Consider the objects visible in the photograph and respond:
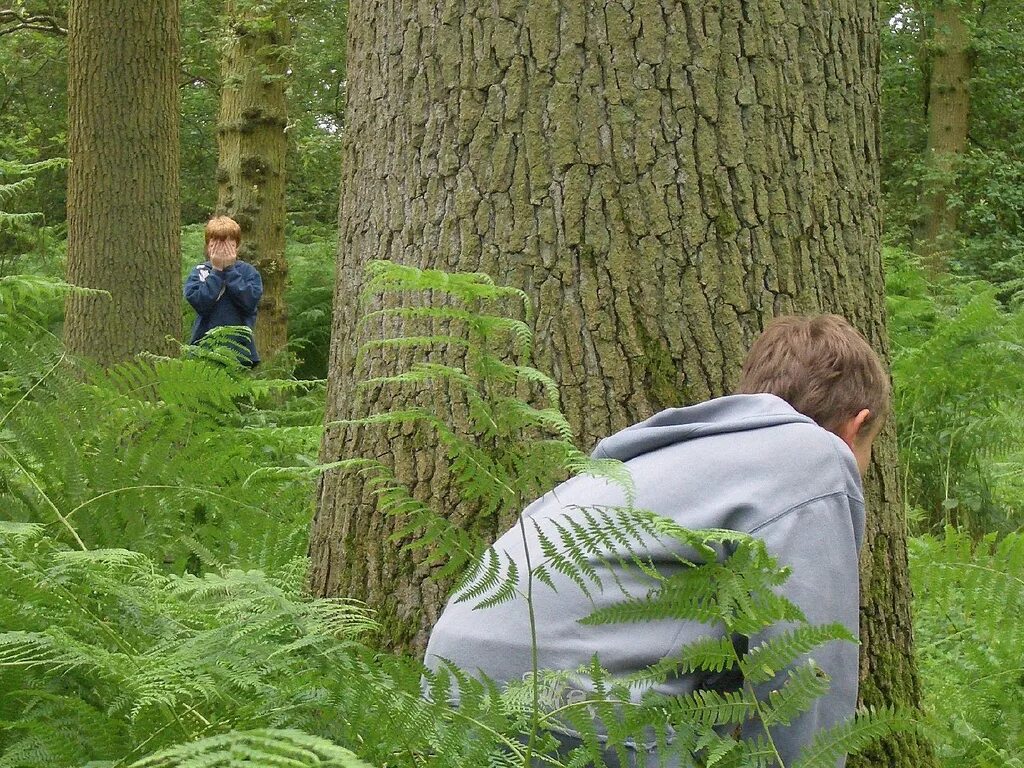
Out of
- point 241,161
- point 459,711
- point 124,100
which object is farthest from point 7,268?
point 459,711

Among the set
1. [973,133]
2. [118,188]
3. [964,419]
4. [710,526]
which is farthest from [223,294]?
[973,133]

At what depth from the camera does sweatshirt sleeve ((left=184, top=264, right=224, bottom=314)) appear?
7094 millimetres

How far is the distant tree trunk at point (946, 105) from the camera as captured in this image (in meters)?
16.6

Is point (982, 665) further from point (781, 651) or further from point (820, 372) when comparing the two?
point (781, 651)

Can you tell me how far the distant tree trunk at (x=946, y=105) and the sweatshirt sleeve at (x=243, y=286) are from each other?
12135 millimetres

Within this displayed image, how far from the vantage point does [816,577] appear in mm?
1939

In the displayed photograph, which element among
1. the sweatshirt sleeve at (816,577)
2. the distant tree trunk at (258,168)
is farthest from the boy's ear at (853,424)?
the distant tree trunk at (258,168)

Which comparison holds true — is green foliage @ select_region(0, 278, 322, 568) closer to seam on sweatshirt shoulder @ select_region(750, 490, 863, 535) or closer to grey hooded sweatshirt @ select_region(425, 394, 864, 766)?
grey hooded sweatshirt @ select_region(425, 394, 864, 766)

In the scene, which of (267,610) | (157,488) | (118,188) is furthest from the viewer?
(118,188)

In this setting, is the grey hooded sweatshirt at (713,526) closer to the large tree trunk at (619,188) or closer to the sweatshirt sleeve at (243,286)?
the large tree trunk at (619,188)

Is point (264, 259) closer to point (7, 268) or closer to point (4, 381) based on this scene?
point (7, 268)

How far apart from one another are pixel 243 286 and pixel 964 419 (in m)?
4.53

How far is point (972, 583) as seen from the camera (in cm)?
300

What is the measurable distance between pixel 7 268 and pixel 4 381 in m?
→ 10.6
